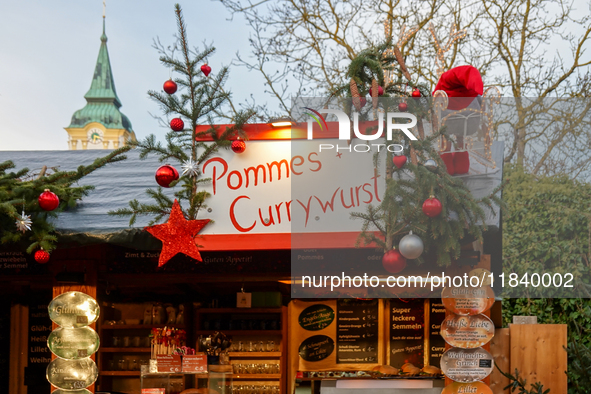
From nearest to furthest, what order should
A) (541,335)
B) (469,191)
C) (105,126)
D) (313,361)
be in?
(469,191)
(541,335)
(313,361)
(105,126)

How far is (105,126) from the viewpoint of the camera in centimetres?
3506

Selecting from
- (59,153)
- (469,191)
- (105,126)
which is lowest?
(469,191)

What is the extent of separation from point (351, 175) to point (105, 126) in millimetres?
32338

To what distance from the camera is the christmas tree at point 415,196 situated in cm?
462

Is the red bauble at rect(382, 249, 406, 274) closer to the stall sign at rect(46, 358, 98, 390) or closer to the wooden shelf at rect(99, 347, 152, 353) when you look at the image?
the stall sign at rect(46, 358, 98, 390)

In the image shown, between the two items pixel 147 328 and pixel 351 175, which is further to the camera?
pixel 147 328

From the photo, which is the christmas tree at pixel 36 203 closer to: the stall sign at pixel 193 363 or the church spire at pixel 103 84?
the stall sign at pixel 193 363

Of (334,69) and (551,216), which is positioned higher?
(334,69)

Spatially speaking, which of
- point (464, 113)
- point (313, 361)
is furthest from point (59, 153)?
point (464, 113)

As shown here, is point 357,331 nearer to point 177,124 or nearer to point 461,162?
point 461,162

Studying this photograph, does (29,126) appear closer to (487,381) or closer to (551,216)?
(551,216)

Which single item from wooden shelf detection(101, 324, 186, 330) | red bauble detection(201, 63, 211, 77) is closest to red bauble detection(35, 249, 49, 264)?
red bauble detection(201, 63, 211, 77)

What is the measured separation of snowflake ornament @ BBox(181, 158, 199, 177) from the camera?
5.17 metres

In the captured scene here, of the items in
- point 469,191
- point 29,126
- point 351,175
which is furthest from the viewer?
point 29,126
